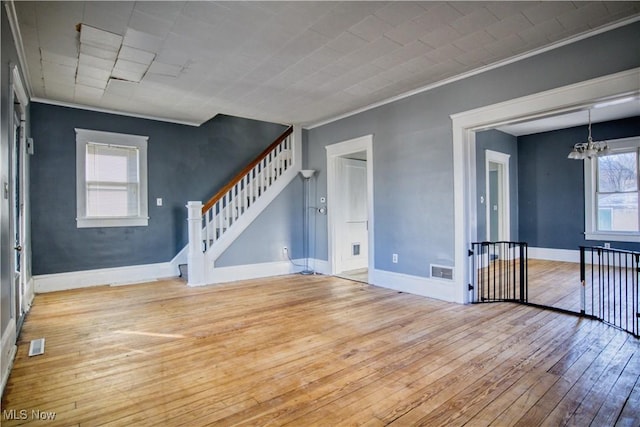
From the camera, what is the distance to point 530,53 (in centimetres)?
354

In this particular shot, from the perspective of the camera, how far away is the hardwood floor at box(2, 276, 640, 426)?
1.98 m

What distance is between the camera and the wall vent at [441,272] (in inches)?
172

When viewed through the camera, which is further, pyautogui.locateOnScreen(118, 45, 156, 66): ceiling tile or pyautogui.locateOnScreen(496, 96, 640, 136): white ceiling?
pyautogui.locateOnScreen(496, 96, 640, 136): white ceiling

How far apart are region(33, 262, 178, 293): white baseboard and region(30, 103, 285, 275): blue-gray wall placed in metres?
0.09

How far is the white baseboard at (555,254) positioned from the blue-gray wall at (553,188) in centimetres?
9

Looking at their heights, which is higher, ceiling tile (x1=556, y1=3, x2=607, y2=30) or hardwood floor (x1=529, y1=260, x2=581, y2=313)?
ceiling tile (x1=556, y1=3, x2=607, y2=30)

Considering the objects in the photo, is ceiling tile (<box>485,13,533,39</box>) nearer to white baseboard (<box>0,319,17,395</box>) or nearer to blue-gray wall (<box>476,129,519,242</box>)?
blue-gray wall (<box>476,129,519,242</box>)

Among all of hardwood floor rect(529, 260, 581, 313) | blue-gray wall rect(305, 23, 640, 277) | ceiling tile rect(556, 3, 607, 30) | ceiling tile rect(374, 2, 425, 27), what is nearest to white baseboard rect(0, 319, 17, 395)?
ceiling tile rect(374, 2, 425, 27)

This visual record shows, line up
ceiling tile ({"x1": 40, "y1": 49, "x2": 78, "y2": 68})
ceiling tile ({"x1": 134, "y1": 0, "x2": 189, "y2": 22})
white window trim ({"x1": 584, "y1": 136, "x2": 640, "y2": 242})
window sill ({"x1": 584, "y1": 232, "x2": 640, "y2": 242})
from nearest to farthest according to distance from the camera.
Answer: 1. ceiling tile ({"x1": 134, "y1": 0, "x2": 189, "y2": 22})
2. ceiling tile ({"x1": 40, "y1": 49, "x2": 78, "y2": 68})
3. window sill ({"x1": 584, "y1": 232, "x2": 640, "y2": 242})
4. white window trim ({"x1": 584, "y1": 136, "x2": 640, "y2": 242})

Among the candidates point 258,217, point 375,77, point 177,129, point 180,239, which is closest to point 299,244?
point 258,217

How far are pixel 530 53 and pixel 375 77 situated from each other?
1636mm

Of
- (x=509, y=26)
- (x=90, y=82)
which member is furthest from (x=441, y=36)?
(x=90, y=82)

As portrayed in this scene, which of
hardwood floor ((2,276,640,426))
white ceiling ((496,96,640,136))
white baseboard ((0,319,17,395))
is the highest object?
white ceiling ((496,96,640,136))

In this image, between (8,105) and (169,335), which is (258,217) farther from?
(8,105)
